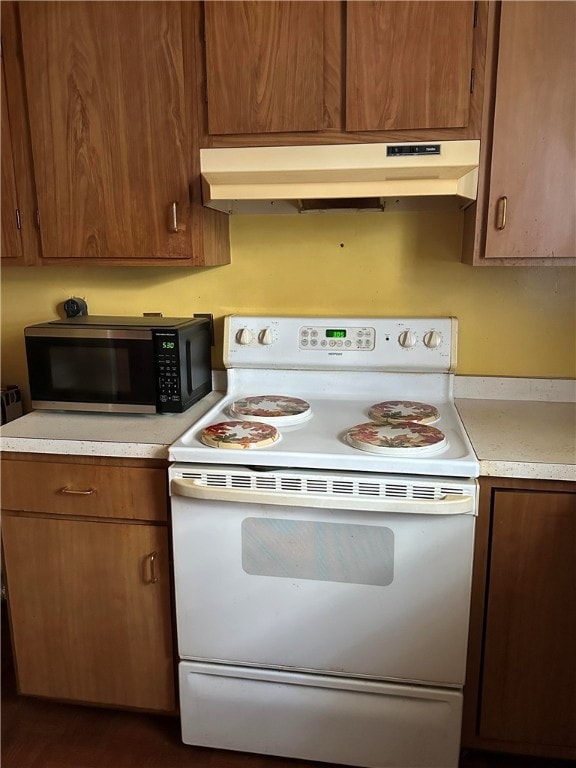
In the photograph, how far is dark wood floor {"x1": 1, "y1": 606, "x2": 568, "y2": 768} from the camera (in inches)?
62.8

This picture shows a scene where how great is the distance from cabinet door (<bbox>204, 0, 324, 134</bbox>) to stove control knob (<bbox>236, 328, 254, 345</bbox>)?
1.96 feet

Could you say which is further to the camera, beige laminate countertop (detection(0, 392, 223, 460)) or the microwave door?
the microwave door

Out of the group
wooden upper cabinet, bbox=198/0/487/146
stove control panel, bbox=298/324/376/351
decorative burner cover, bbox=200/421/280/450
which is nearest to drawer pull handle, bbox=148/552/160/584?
decorative burner cover, bbox=200/421/280/450

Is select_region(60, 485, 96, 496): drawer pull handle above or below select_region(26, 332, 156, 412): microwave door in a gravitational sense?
below

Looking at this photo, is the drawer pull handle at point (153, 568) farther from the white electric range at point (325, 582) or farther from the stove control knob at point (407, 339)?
the stove control knob at point (407, 339)

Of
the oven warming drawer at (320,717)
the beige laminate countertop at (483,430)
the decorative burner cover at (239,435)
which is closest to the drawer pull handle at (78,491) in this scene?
the beige laminate countertop at (483,430)

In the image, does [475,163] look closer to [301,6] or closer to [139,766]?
[301,6]

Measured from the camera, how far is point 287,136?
1.53 m

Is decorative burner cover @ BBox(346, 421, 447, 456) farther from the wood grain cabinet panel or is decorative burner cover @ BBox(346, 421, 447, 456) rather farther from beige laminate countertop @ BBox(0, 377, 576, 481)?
the wood grain cabinet panel

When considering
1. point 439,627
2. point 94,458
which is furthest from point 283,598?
point 94,458

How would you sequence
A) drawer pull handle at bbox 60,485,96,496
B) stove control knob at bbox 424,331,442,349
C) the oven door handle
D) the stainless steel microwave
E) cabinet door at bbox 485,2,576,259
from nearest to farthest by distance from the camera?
1. the oven door handle
2. cabinet door at bbox 485,2,576,259
3. drawer pull handle at bbox 60,485,96,496
4. the stainless steel microwave
5. stove control knob at bbox 424,331,442,349

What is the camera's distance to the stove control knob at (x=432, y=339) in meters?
1.77

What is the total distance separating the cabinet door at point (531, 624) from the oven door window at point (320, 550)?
10.8 inches

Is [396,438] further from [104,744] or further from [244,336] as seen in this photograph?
[104,744]
